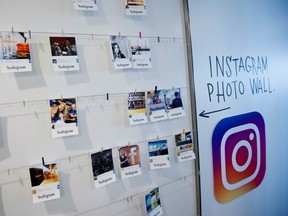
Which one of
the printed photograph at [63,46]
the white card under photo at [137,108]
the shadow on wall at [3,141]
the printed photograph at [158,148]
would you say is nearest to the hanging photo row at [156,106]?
the white card under photo at [137,108]

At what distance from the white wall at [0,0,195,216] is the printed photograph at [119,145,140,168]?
0.05 metres

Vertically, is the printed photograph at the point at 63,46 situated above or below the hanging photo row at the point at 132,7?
below

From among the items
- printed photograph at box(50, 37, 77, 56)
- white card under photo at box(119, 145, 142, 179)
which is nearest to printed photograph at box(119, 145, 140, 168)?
white card under photo at box(119, 145, 142, 179)

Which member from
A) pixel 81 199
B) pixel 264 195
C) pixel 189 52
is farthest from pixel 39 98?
pixel 264 195

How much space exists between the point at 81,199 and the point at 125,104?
0.53m

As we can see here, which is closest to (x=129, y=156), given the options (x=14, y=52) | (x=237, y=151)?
(x=14, y=52)

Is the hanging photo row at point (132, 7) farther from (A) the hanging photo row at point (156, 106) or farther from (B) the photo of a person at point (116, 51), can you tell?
(A) the hanging photo row at point (156, 106)

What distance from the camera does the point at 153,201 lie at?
1283 mm

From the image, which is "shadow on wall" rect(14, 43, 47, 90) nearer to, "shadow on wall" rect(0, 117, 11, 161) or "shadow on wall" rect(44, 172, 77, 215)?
"shadow on wall" rect(0, 117, 11, 161)

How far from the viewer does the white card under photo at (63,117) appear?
1005mm

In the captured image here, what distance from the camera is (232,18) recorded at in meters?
1.64

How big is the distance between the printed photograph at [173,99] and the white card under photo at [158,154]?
220mm

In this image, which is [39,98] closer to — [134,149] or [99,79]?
[99,79]

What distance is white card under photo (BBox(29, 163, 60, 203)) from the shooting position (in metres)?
0.97
